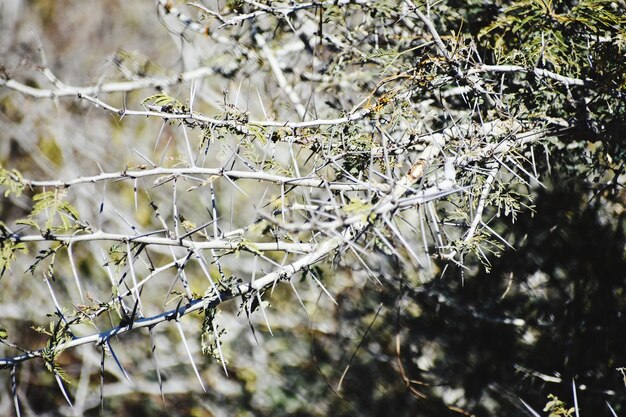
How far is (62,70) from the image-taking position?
19.6 ft

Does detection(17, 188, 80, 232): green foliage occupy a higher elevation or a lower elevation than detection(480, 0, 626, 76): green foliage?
lower

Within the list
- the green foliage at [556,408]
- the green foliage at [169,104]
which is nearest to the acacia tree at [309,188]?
the green foliage at [169,104]

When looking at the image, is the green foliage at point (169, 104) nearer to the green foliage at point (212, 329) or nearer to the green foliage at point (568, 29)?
the green foliage at point (212, 329)

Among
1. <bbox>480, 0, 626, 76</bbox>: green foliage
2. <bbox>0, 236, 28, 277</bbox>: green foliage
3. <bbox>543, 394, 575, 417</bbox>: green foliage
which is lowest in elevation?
<bbox>543, 394, 575, 417</bbox>: green foliage

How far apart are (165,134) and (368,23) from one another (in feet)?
11.9

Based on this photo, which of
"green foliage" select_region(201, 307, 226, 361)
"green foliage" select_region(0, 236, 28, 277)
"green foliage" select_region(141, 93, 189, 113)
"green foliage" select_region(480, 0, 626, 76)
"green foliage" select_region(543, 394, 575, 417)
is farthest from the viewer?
"green foliage" select_region(543, 394, 575, 417)

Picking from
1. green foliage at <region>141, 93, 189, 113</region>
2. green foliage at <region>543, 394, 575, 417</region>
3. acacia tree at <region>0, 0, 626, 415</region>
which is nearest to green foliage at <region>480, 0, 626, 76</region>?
acacia tree at <region>0, 0, 626, 415</region>

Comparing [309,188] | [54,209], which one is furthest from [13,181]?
[309,188]

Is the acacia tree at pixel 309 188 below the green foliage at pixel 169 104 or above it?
below

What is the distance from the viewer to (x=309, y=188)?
101 inches

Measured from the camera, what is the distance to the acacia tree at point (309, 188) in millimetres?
1456

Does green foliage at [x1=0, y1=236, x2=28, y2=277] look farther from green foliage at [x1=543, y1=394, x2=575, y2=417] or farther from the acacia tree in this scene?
green foliage at [x1=543, y1=394, x2=575, y2=417]

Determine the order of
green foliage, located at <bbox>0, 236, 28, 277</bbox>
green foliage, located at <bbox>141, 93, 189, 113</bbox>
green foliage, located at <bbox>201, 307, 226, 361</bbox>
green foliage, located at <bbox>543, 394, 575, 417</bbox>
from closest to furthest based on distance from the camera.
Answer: green foliage, located at <bbox>0, 236, 28, 277</bbox>, green foliage, located at <bbox>201, 307, 226, 361</bbox>, green foliage, located at <bbox>141, 93, 189, 113</bbox>, green foliage, located at <bbox>543, 394, 575, 417</bbox>

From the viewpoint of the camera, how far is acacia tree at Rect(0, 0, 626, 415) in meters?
1.46
